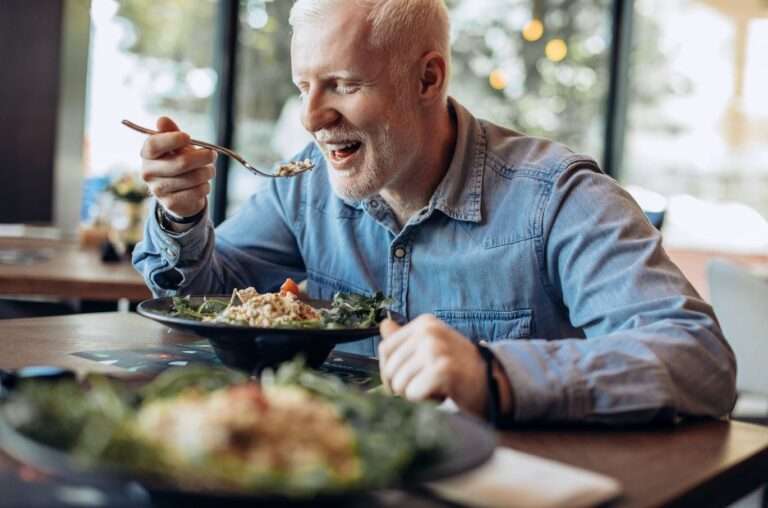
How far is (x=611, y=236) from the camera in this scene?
5.03 feet

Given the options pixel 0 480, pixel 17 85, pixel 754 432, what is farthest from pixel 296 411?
pixel 17 85

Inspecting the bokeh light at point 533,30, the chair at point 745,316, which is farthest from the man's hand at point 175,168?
the bokeh light at point 533,30

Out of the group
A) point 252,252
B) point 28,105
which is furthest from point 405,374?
point 28,105

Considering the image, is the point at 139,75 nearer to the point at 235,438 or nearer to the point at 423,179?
the point at 423,179

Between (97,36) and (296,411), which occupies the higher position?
(97,36)

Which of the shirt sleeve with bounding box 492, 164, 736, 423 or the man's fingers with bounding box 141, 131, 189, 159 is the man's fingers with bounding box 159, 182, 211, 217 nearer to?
the man's fingers with bounding box 141, 131, 189, 159

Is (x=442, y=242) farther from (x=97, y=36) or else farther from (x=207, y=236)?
(x=97, y=36)

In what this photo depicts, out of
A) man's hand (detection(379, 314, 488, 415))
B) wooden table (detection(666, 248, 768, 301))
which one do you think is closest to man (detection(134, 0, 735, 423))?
man's hand (detection(379, 314, 488, 415))

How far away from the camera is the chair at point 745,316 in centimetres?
350

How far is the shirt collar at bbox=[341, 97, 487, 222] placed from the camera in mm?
1770

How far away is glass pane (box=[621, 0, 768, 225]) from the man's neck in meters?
4.03

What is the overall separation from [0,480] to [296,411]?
11.3 inches

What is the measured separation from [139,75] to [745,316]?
2.55m

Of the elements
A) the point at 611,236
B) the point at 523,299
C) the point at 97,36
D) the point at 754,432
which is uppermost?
the point at 97,36
